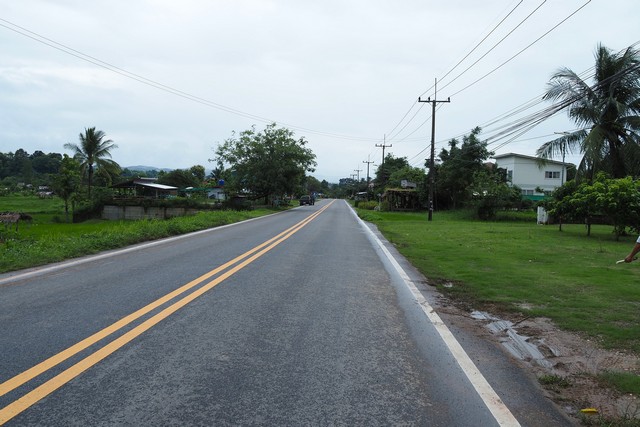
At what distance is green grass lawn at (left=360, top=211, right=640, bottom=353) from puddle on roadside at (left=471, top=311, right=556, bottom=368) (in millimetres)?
613

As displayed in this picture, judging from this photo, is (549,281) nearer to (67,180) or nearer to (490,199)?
(490,199)

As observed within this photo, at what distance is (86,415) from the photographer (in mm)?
3174

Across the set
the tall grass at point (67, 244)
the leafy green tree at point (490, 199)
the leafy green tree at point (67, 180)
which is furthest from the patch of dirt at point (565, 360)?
the leafy green tree at point (67, 180)

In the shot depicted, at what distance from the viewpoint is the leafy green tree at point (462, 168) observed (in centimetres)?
4509

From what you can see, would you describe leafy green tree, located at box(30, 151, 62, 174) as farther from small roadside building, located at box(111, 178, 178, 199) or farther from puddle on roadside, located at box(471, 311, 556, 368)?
puddle on roadside, located at box(471, 311, 556, 368)

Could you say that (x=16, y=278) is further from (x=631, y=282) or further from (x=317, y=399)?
(x=631, y=282)

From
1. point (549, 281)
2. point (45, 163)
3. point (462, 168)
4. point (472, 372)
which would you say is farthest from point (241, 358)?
point (45, 163)

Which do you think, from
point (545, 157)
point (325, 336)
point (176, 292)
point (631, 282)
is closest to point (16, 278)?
point (176, 292)

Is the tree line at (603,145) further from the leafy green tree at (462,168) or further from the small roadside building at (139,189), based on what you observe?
the small roadside building at (139,189)

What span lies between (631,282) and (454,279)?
3222 mm

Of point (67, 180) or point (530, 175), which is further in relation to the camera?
point (530, 175)

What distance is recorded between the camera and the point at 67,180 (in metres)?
47.9

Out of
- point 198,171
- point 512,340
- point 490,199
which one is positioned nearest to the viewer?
point 512,340

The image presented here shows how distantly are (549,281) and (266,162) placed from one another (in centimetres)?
4314
